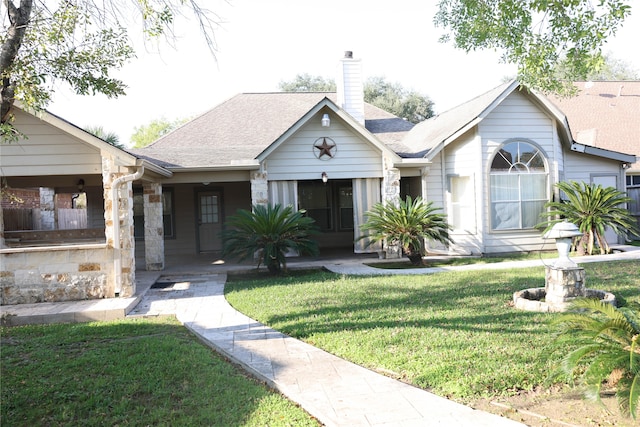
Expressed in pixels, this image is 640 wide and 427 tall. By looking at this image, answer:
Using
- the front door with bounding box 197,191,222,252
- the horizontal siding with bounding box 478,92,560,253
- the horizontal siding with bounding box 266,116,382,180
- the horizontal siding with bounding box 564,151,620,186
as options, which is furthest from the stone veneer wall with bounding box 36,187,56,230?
the horizontal siding with bounding box 564,151,620,186

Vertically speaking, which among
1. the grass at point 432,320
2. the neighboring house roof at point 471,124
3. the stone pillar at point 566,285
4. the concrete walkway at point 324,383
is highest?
the neighboring house roof at point 471,124

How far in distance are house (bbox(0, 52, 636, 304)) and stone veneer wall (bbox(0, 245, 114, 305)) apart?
0.7 inches

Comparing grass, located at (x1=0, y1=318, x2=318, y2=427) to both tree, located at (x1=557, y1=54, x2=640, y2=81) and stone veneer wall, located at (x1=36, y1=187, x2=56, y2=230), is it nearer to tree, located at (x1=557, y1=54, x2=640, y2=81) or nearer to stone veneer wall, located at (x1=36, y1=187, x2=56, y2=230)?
stone veneer wall, located at (x1=36, y1=187, x2=56, y2=230)

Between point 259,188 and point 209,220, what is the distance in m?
4.08

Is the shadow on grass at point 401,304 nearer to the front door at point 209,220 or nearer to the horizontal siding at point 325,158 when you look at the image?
the horizontal siding at point 325,158

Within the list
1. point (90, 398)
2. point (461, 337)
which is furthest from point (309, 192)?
point (90, 398)

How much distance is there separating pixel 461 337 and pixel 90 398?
12.8ft

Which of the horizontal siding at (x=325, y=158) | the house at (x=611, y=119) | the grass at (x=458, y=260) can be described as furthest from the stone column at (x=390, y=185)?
the house at (x=611, y=119)

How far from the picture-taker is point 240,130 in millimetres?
15922

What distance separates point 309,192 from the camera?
56.4 ft

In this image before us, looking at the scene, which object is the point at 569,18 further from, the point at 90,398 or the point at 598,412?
the point at 90,398

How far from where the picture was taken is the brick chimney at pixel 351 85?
53.6ft

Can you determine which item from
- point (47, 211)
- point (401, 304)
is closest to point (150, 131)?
point (47, 211)

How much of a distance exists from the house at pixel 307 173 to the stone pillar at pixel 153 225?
26mm
